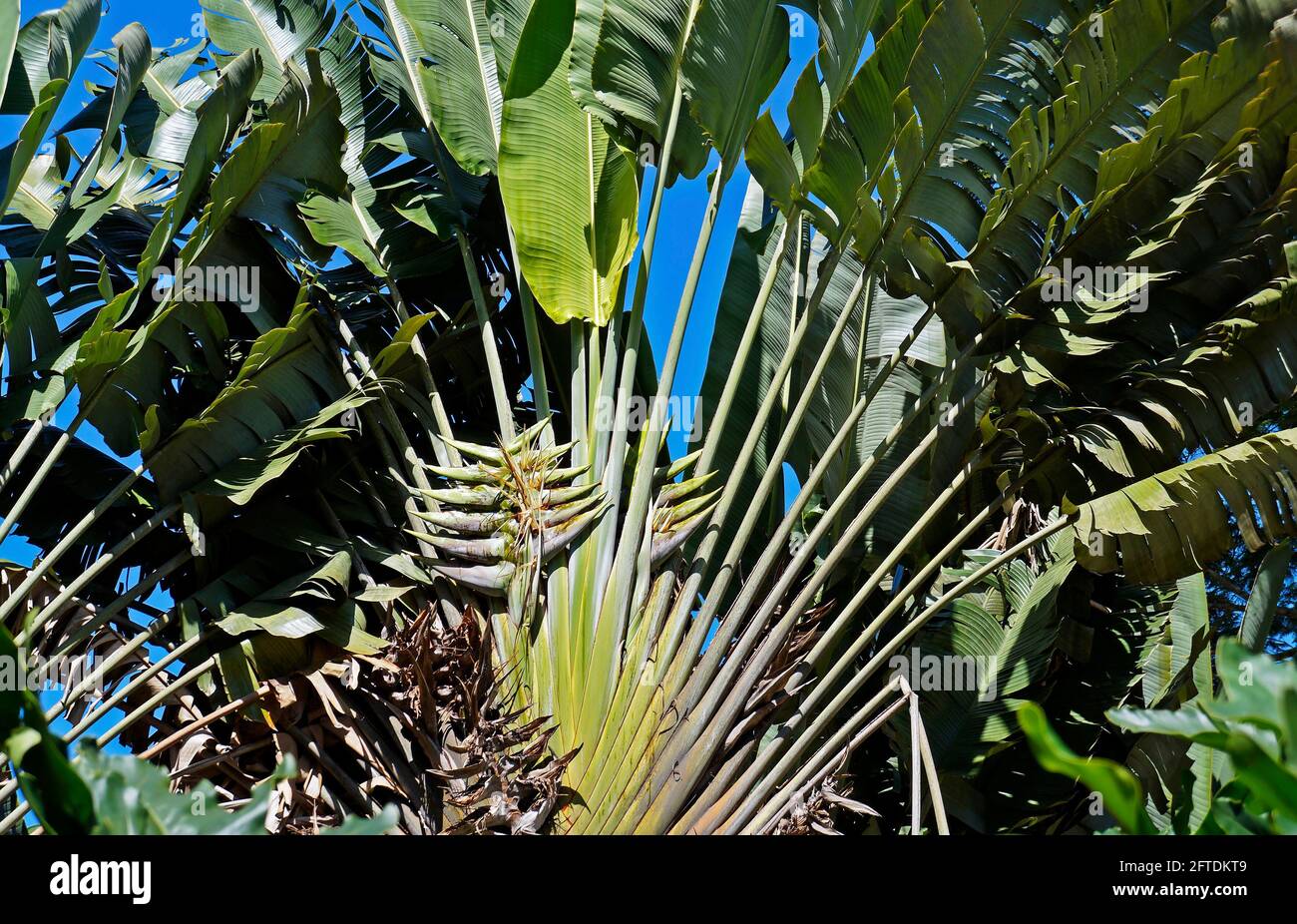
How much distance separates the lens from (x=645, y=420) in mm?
5203

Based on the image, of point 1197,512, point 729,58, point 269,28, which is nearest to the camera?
point 1197,512

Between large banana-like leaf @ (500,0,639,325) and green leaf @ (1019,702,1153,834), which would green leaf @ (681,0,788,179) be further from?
green leaf @ (1019,702,1153,834)

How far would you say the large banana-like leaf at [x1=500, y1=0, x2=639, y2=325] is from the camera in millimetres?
5191

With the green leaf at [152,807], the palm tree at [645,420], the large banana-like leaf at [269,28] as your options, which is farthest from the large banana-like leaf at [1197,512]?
the large banana-like leaf at [269,28]

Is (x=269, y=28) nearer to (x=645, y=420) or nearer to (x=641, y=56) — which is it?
(x=641, y=56)

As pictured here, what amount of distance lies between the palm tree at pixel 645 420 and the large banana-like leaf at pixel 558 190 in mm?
20

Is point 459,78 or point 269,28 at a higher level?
point 269,28

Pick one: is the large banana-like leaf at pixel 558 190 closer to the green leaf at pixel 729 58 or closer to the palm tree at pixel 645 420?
the palm tree at pixel 645 420

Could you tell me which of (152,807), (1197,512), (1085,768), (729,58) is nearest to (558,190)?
(729,58)

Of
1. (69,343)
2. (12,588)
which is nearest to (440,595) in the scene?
(12,588)

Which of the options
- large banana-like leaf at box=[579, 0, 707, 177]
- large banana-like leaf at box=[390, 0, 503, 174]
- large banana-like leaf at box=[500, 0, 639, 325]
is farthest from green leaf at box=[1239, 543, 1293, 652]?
large banana-like leaf at box=[390, 0, 503, 174]

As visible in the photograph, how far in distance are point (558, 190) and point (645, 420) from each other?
1.17 meters

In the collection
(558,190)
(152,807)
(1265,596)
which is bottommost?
(152,807)
